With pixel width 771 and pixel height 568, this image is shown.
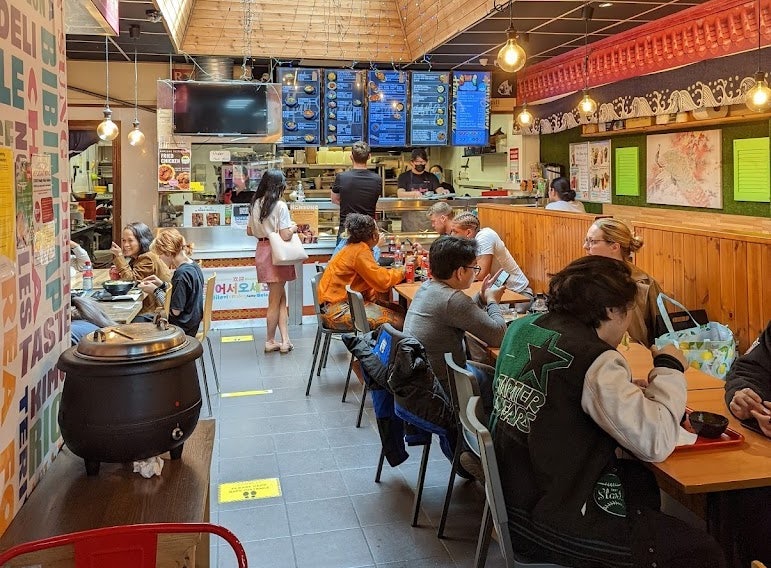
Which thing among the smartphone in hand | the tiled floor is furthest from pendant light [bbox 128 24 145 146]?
the smartphone in hand

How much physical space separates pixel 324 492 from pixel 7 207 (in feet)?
8.31

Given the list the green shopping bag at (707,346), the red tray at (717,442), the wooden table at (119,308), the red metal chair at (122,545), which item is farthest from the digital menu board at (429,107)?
the red metal chair at (122,545)

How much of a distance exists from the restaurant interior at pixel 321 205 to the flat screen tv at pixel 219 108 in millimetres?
24

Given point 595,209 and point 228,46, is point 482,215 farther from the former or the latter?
point 228,46

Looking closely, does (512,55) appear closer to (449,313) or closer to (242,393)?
(449,313)

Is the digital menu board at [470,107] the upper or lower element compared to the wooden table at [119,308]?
upper

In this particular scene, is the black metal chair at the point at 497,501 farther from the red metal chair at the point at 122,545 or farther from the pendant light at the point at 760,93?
the pendant light at the point at 760,93

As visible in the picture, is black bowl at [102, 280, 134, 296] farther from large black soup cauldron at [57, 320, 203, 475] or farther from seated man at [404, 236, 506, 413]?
large black soup cauldron at [57, 320, 203, 475]

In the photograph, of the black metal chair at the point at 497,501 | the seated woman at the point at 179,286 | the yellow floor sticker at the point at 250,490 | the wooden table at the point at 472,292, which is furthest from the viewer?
the seated woman at the point at 179,286

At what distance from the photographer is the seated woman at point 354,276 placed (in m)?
5.68

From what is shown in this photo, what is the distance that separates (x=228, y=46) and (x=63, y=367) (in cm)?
659

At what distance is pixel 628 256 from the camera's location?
436 cm

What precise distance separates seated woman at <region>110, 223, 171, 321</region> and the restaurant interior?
11cm

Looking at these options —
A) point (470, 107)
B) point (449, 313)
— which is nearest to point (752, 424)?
point (449, 313)
